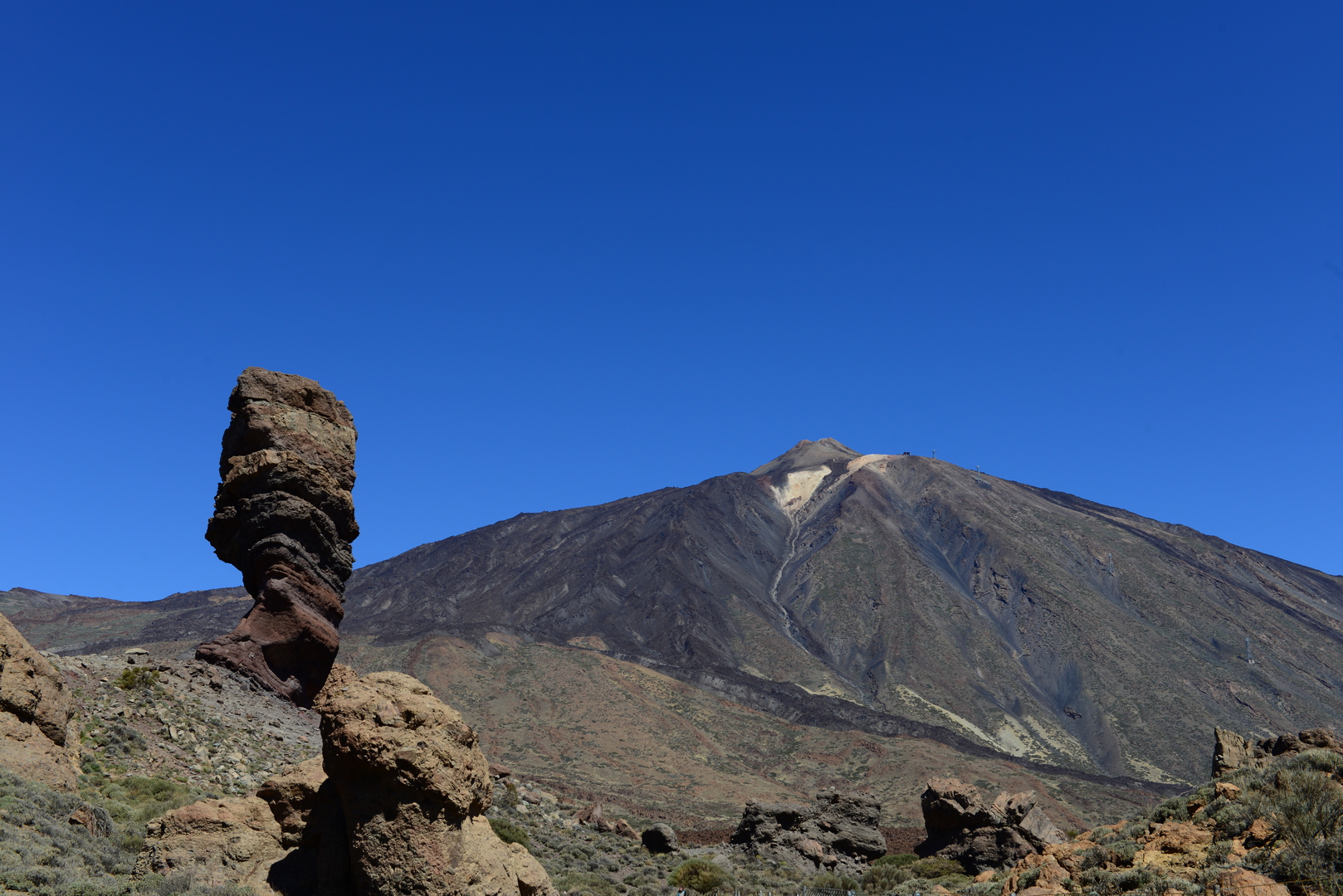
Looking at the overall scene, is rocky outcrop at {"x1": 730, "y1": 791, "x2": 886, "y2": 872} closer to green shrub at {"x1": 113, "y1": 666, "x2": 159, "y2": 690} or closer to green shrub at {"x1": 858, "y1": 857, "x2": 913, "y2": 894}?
green shrub at {"x1": 858, "y1": 857, "x2": 913, "y2": 894}

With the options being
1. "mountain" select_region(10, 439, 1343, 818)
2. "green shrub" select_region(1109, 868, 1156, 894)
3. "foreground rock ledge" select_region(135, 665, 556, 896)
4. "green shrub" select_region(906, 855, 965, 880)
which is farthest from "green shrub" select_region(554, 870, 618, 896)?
"mountain" select_region(10, 439, 1343, 818)

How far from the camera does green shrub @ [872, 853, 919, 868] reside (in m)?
25.1

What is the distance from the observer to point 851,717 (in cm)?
6931

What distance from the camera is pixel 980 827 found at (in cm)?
2486

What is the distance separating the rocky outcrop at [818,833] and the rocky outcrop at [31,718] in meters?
17.3

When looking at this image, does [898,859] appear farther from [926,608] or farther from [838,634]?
[926,608]

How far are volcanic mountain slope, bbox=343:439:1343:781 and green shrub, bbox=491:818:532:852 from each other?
50229 millimetres

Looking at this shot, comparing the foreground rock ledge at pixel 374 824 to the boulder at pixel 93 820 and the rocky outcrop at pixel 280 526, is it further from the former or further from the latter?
the rocky outcrop at pixel 280 526

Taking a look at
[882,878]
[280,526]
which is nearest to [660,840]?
[882,878]

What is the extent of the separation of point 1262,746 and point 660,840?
14.1 m

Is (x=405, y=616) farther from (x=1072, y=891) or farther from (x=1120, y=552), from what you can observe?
(x=1072, y=891)

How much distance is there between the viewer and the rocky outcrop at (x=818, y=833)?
83.0 ft

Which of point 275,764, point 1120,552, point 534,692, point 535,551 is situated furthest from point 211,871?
point 1120,552

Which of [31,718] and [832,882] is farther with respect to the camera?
[832,882]
